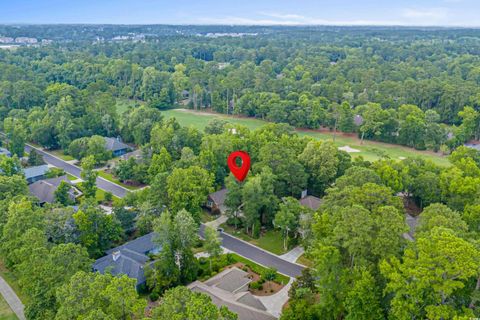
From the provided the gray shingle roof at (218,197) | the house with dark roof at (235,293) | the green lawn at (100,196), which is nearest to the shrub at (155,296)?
the house with dark roof at (235,293)

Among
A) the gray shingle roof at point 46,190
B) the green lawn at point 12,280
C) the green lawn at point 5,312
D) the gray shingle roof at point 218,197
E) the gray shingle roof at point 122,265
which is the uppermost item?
the gray shingle roof at point 46,190

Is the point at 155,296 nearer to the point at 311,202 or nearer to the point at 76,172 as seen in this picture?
the point at 311,202

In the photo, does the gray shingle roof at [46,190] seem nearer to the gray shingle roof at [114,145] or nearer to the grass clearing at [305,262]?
the gray shingle roof at [114,145]

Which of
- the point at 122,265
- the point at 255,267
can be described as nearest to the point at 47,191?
the point at 122,265

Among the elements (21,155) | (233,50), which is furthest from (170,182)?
(233,50)

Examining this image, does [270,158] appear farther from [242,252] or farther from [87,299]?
[87,299]

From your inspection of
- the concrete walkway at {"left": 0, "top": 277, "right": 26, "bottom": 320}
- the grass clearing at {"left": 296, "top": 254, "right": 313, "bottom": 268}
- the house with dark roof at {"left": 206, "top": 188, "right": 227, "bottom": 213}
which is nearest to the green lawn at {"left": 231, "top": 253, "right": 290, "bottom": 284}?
the grass clearing at {"left": 296, "top": 254, "right": 313, "bottom": 268}

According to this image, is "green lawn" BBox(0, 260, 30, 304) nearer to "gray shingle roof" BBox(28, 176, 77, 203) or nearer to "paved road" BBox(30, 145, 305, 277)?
"gray shingle roof" BBox(28, 176, 77, 203)
